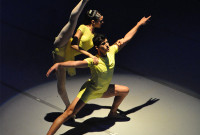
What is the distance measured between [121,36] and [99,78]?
8.17ft

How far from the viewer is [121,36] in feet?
19.3

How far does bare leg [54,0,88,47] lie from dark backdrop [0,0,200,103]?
142 cm

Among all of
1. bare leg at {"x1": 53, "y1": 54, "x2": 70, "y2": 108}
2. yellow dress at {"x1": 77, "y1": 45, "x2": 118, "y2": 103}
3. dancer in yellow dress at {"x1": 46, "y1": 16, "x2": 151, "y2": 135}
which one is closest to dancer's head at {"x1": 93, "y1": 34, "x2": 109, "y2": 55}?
dancer in yellow dress at {"x1": 46, "y1": 16, "x2": 151, "y2": 135}

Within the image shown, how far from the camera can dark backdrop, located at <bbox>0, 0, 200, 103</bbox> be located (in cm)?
494

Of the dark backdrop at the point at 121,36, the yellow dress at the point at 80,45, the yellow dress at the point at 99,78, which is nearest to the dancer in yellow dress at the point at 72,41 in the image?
the yellow dress at the point at 80,45

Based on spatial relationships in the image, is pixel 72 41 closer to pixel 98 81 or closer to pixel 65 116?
pixel 98 81

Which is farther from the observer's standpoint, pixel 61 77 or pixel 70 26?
pixel 61 77

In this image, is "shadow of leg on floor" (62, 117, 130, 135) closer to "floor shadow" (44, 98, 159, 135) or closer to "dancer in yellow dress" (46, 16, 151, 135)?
"floor shadow" (44, 98, 159, 135)

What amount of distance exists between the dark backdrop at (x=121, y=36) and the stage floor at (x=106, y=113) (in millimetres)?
260

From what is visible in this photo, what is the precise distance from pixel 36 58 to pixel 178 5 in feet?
10.9

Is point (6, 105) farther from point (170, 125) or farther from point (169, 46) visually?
point (169, 46)

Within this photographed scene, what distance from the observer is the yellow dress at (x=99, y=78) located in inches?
139

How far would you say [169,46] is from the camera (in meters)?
5.55

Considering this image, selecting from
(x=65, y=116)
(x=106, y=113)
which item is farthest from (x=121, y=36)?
(x=65, y=116)
